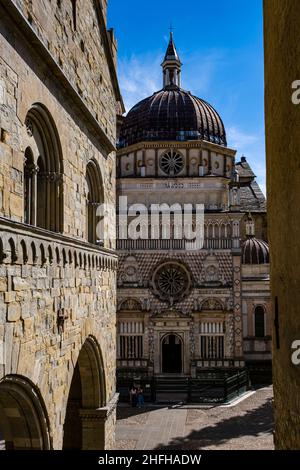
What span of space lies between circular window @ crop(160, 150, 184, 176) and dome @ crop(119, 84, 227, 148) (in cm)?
115

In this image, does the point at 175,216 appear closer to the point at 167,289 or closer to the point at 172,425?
the point at 167,289

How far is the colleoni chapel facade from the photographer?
31859 mm

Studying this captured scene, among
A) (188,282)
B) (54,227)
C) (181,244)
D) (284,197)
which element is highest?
(181,244)

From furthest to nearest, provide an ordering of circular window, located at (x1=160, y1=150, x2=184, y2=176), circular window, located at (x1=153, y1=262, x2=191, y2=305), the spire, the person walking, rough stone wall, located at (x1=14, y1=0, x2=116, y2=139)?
the spire, circular window, located at (x1=160, y1=150, x2=184, y2=176), circular window, located at (x1=153, y1=262, x2=191, y2=305), the person walking, rough stone wall, located at (x1=14, y1=0, x2=116, y2=139)

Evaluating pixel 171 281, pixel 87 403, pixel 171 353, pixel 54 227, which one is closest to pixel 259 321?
pixel 171 353

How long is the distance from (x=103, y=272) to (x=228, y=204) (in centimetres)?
2208

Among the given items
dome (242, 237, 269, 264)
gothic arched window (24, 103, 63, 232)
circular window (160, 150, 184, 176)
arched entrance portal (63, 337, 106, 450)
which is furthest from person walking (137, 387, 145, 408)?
gothic arched window (24, 103, 63, 232)

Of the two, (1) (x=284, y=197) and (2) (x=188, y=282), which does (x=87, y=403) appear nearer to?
(1) (x=284, y=197)

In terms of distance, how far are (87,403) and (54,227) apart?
533 centimetres

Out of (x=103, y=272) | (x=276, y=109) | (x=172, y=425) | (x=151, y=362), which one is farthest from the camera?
(x=151, y=362)

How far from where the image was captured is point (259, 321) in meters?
33.2

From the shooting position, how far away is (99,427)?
1244 centimetres

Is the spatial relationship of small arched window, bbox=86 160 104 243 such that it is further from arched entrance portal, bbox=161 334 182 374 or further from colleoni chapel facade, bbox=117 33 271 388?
arched entrance portal, bbox=161 334 182 374
